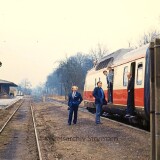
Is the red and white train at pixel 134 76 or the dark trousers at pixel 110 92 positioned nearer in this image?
the red and white train at pixel 134 76

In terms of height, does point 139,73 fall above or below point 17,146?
above

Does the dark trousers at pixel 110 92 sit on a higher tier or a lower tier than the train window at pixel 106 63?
lower

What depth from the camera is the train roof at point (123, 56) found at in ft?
46.7

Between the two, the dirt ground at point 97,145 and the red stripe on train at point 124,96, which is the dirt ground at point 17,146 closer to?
the dirt ground at point 97,145

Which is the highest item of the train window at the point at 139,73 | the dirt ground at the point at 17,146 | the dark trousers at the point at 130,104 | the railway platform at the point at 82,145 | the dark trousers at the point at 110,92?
the train window at the point at 139,73

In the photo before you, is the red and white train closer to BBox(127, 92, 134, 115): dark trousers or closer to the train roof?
the train roof

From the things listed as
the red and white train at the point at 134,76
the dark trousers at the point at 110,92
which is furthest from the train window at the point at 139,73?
the dark trousers at the point at 110,92

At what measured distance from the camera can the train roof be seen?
14.2m

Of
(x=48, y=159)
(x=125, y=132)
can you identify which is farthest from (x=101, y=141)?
(x=48, y=159)

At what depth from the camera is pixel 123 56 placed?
17672 millimetres

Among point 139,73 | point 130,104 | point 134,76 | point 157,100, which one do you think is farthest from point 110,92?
point 157,100

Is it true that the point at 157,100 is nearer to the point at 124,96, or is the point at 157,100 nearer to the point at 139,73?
the point at 139,73

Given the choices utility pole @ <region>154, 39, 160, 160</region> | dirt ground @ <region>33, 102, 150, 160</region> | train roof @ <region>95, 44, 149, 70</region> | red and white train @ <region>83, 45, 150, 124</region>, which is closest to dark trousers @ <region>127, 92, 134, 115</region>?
red and white train @ <region>83, 45, 150, 124</region>

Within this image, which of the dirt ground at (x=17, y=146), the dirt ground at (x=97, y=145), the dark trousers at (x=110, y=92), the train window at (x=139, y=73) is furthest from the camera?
the dark trousers at (x=110, y=92)
